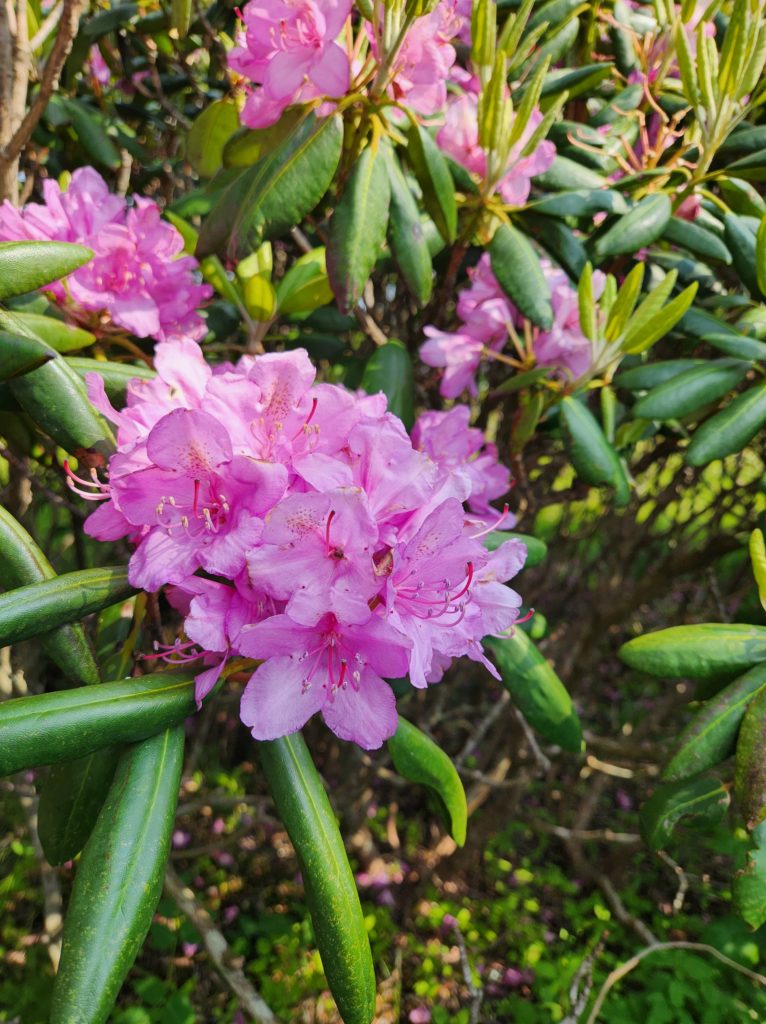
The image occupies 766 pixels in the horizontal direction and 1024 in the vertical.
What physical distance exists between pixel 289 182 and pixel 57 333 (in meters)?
0.37

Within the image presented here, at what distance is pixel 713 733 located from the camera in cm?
91

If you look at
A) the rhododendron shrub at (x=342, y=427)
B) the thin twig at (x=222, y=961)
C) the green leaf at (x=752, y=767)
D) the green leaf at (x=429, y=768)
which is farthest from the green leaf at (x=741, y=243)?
the thin twig at (x=222, y=961)

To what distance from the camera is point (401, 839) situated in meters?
2.61

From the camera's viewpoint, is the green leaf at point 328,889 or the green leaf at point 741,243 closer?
the green leaf at point 328,889

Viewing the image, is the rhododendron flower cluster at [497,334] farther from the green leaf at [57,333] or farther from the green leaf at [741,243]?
the green leaf at [57,333]

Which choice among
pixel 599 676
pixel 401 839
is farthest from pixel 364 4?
pixel 599 676

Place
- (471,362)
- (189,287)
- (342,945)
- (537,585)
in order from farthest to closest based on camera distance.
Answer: (537,585), (471,362), (189,287), (342,945)

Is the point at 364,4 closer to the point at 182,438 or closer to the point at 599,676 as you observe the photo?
the point at 182,438

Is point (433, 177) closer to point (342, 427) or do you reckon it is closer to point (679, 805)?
point (342, 427)

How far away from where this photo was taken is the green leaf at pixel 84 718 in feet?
1.83

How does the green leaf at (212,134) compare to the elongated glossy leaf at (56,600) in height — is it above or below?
above

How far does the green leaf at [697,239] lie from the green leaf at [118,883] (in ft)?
3.84

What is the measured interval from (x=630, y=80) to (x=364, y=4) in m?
0.82

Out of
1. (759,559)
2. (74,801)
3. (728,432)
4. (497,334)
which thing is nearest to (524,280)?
(497,334)
